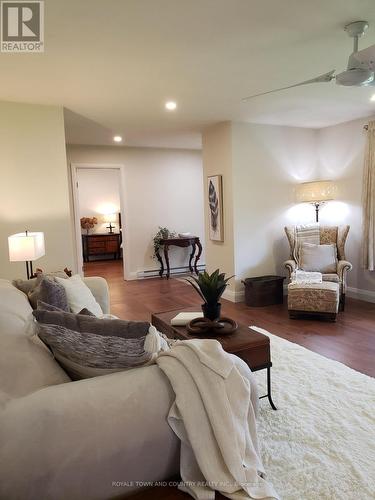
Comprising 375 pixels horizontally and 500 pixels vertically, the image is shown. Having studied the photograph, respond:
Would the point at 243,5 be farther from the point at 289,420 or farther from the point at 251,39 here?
the point at 289,420

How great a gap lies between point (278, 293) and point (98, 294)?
8.96 ft

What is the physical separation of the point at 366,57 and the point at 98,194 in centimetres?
853

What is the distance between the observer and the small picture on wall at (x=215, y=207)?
5051 mm

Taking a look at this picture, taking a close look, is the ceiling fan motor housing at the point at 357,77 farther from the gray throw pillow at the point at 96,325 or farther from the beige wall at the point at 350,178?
the beige wall at the point at 350,178

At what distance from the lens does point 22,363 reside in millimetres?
1188

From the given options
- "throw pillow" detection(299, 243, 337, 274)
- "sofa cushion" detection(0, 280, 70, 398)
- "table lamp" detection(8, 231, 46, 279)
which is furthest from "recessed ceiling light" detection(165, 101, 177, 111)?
"sofa cushion" detection(0, 280, 70, 398)

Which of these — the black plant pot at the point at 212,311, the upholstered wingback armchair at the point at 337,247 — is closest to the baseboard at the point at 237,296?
the upholstered wingback armchair at the point at 337,247

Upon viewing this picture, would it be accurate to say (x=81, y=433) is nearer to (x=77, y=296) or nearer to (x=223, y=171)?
(x=77, y=296)

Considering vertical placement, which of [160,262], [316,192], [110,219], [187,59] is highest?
[187,59]

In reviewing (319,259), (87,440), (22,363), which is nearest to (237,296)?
(319,259)

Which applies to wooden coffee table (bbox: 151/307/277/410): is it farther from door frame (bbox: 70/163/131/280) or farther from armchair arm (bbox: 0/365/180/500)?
door frame (bbox: 70/163/131/280)

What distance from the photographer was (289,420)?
6.98ft

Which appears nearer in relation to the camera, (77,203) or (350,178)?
(350,178)

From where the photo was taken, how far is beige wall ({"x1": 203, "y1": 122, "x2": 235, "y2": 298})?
4.88 meters
